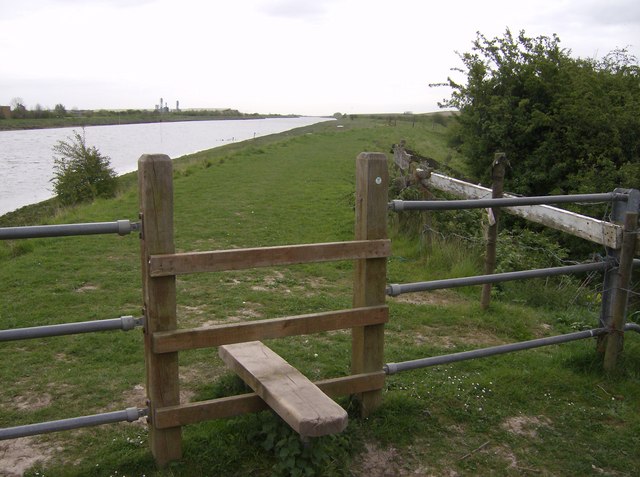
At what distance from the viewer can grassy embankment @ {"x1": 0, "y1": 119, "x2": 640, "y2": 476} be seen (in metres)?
3.59

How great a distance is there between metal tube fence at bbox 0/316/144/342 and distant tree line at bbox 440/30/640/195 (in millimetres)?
10429

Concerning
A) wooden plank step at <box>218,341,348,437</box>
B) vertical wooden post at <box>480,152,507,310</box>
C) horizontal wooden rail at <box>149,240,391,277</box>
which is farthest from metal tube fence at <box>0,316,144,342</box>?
vertical wooden post at <box>480,152,507,310</box>

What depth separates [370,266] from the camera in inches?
150

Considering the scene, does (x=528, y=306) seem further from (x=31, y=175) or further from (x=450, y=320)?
(x=31, y=175)

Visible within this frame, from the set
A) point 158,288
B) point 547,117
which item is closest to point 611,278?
point 158,288

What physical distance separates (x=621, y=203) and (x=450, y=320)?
7.18ft

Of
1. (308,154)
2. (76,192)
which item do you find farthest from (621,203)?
(308,154)

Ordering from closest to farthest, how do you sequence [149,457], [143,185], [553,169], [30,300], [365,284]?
[143,185]
[149,457]
[365,284]
[30,300]
[553,169]

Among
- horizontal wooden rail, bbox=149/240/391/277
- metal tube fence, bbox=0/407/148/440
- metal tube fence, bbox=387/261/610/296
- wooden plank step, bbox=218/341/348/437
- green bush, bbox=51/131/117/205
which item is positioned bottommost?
green bush, bbox=51/131/117/205

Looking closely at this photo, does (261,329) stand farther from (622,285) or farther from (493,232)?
(493,232)

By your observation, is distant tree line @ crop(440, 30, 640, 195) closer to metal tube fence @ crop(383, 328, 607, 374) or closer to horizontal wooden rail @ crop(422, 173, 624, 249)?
horizontal wooden rail @ crop(422, 173, 624, 249)

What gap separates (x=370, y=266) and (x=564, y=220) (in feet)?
12.3

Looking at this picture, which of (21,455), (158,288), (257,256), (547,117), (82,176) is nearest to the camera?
(158,288)

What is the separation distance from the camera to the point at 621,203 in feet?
15.2
